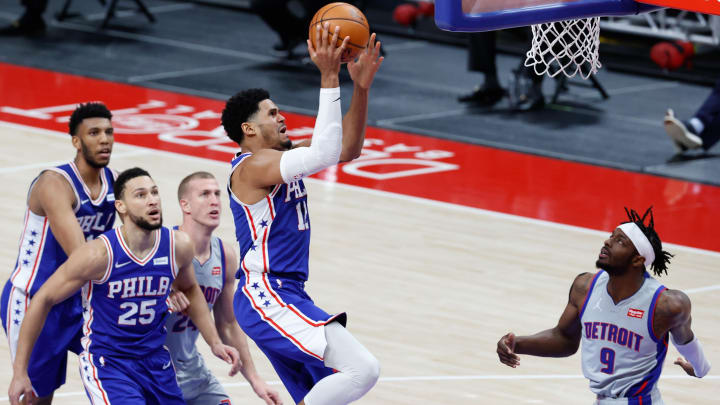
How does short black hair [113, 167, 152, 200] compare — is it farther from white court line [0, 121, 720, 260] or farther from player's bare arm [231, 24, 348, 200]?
white court line [0, 121, 720, 260]

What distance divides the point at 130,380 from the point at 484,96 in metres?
9.74

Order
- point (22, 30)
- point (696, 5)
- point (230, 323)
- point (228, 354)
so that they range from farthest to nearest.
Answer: point (22, 30), point (230, 323), point (228, 354), point (696, 5)

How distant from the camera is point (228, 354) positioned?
624cm

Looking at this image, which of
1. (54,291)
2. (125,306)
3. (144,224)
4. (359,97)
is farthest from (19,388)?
(359,97)

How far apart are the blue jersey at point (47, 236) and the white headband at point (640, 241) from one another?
260 cm

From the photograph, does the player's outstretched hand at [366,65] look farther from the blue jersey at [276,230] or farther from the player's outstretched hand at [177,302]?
the player's outstretched hand at [177,302]

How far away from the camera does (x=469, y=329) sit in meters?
8.78

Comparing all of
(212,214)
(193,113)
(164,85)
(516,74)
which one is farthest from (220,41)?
(212,214)

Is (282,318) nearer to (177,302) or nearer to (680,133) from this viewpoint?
(177,302)

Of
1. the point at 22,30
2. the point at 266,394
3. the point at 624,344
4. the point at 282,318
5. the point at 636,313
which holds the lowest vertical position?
the point at 22,30

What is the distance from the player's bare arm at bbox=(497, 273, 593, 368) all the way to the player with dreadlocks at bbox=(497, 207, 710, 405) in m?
0.02

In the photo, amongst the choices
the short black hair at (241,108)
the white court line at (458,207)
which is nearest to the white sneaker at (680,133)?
the white court line at (458,207)

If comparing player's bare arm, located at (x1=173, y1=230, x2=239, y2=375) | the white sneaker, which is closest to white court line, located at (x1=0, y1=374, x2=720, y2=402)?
player's bare arm, located at (x1=173, y1=230, x2=239, y2=375)

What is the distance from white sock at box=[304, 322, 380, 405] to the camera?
591cm
